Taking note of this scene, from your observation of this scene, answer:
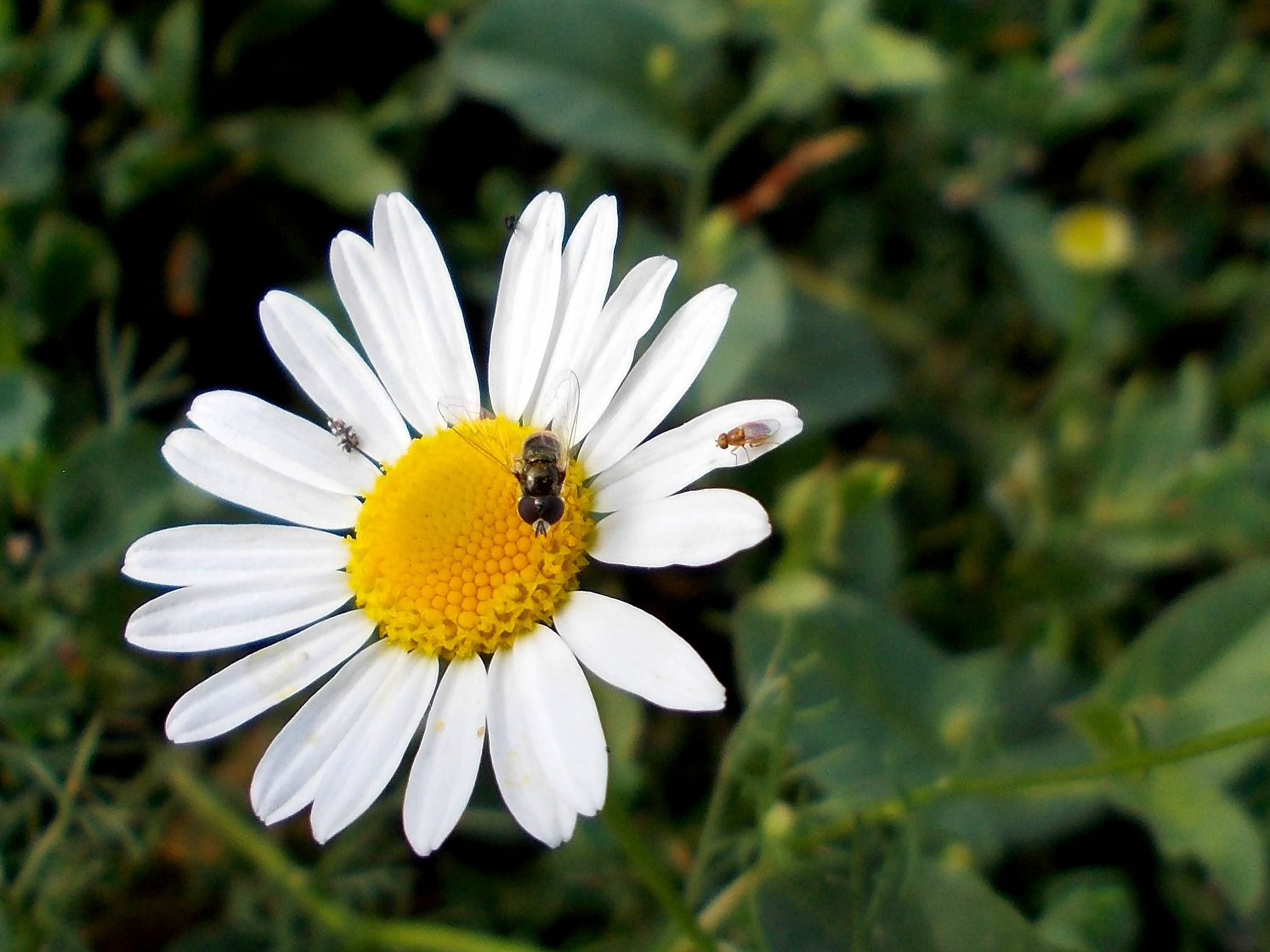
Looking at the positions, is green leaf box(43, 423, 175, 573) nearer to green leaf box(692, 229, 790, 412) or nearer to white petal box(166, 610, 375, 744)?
white petal box(166, 610, 375, 744)

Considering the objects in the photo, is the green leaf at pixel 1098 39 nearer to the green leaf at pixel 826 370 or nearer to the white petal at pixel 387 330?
the green leaf at pixel 826 370

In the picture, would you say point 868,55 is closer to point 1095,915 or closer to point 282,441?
point 282,441

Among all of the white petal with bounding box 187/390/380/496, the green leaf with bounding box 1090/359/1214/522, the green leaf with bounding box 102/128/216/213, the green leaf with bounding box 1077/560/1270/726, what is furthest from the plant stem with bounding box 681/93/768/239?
the green leaf with bounding box 1077/560/1270/726

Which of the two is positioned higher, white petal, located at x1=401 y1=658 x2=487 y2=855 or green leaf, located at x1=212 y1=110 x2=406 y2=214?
green leaf, located at x1=212 y1=110 x2=406 y2=214

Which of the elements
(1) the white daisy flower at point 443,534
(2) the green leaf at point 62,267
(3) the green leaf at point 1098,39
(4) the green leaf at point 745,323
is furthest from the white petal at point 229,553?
(3) the green leaf at point 1098,39

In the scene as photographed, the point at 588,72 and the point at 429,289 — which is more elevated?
the point at 588,72

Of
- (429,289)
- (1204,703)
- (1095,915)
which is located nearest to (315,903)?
(429,289)

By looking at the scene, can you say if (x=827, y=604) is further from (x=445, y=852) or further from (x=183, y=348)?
(x=183, y=348)

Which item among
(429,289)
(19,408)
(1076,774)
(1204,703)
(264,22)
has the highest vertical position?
(264,22)
